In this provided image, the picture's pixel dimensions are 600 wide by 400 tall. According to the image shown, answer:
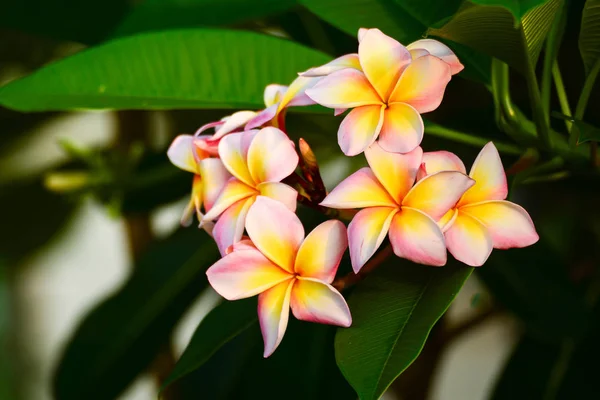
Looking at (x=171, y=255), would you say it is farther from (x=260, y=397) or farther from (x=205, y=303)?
(x=205, y=303)

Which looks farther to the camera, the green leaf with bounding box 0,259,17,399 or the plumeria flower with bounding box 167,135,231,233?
the green leaf with bounding box 0,259,17,399

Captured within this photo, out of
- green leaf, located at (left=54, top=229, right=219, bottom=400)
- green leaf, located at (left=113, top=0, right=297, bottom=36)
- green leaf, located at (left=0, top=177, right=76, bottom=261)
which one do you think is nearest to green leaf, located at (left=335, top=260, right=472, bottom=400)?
green leaf, located at (left=113, top=0, right=297, bottom=36)

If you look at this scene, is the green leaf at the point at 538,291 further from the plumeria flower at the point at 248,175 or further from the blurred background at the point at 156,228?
the plumeria flower at the point at 248,175

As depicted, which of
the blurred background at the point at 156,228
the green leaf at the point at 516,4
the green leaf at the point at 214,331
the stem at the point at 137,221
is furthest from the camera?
the stem at the point at 137,221

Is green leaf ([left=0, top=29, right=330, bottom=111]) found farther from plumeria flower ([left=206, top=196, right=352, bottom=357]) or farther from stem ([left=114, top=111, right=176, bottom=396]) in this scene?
stem ([left=114, top=111, right=176, bottom=396])

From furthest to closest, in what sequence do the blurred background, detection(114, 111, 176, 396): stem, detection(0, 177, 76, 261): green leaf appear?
detection(0, 177, 76, 261): green leaf, detection(114, 111, 176, 396): stem, the blurred background

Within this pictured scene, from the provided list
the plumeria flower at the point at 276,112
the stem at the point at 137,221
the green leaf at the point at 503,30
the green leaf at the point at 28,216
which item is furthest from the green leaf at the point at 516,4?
the green leaf at the point at 28,216
